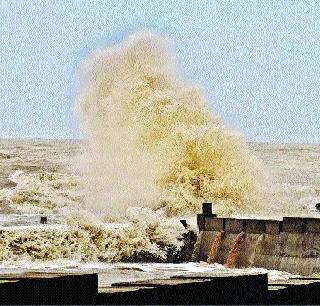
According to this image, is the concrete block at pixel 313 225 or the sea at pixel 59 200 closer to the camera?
the concrete block at pixel 313 225

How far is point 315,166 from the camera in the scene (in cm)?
11212

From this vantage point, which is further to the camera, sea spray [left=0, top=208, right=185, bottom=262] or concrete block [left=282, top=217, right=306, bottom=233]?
sea spray [left=0, top=208, right=185, bottom=262]

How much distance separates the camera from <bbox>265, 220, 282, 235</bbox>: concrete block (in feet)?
110

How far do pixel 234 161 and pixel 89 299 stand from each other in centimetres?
4486

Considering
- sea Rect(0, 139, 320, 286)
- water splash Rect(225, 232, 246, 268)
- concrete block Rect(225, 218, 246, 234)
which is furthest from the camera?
sea Rect(0, 139, 320, 286)

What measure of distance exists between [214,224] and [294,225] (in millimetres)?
4685

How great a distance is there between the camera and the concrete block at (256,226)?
1352 inches

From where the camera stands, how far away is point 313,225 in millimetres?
32344

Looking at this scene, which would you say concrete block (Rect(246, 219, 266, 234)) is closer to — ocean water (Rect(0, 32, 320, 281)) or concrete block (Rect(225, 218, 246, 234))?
concrete block (Rect(225, 218, 246, 234))

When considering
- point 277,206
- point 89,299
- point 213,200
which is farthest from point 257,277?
point 277,206

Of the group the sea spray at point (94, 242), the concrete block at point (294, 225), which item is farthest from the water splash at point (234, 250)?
the sea spray at point (94, 242)

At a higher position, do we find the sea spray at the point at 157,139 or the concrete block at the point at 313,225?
the sea spray at the point at 157,139

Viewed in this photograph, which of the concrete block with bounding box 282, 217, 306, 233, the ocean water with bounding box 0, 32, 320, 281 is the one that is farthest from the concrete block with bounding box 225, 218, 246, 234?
the ocean water with bounding box 0, 32, 320, 281

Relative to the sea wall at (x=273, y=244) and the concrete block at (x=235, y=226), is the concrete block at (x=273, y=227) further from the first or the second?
the concrete block at (x=235, y=226)
